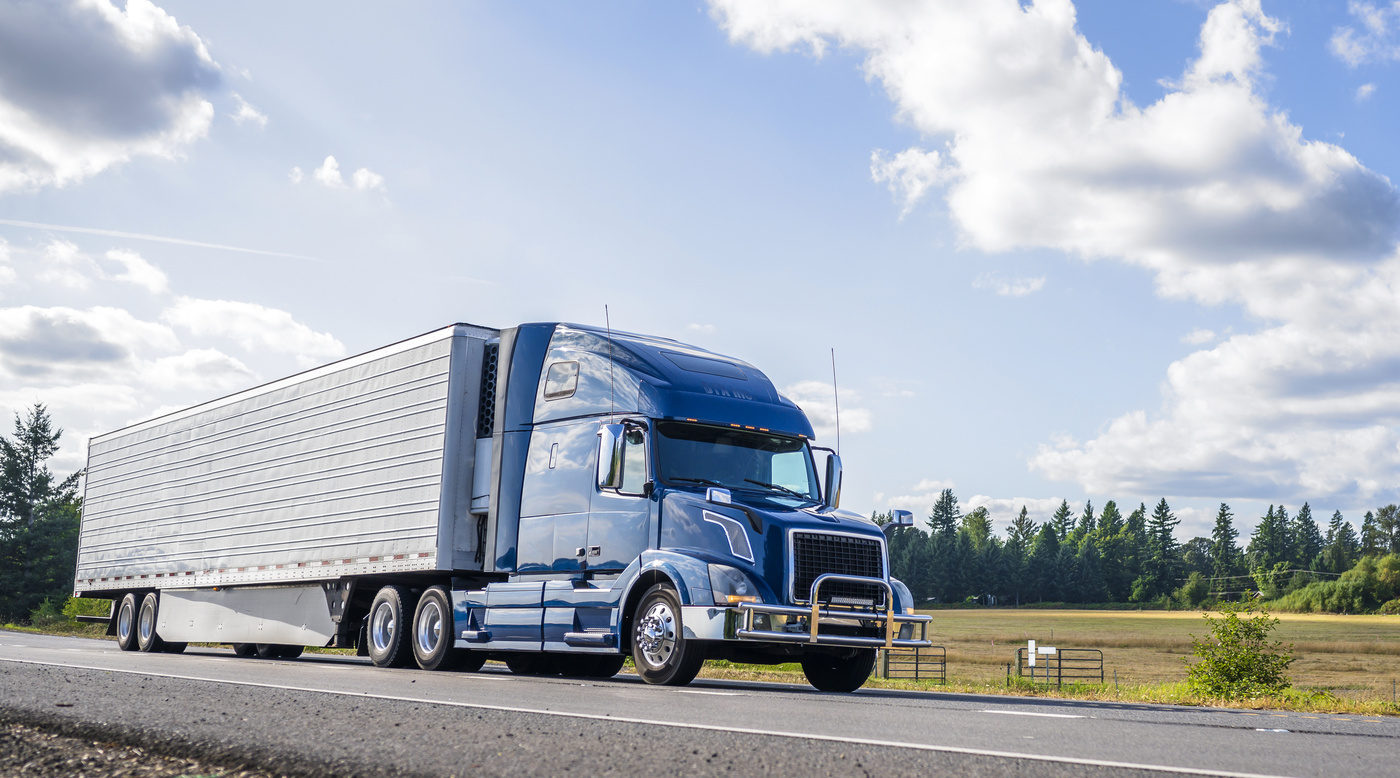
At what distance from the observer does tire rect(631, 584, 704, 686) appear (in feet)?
37.0

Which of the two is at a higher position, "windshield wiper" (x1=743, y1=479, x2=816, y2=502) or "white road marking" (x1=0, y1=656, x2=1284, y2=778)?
"windshield wiper" (x1=743, y1=479, x2=816, y2=502)

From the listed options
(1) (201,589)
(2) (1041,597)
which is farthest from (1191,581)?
(1) (201,589)

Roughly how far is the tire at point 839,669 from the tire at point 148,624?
593 inches

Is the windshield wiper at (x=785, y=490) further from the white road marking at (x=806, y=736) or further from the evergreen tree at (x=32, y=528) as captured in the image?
the evergreen tree at (x=32, y=528)

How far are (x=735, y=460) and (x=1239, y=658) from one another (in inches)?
375

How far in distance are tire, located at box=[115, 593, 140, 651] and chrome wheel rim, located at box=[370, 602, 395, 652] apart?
1029 cm

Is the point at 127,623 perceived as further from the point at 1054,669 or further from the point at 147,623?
the point at 1054,669

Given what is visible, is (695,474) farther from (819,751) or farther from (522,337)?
(819,751)

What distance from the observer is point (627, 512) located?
1245cm

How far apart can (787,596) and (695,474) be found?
1.83 metres

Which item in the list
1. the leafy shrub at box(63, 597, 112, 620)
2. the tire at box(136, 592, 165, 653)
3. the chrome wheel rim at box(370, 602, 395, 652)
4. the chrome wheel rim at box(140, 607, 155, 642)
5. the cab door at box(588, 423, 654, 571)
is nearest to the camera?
the cab door at box(588, 423, 654, 571)

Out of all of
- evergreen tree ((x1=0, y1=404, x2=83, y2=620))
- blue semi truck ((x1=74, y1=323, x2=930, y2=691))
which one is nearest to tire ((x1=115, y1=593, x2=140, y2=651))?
blue semi truck ((x1=74, y1=323, x2=930, y2=691))

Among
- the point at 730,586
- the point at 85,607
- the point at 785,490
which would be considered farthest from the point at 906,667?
the point at 85,607

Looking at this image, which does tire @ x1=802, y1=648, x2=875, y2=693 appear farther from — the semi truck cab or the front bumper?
the front bumper
